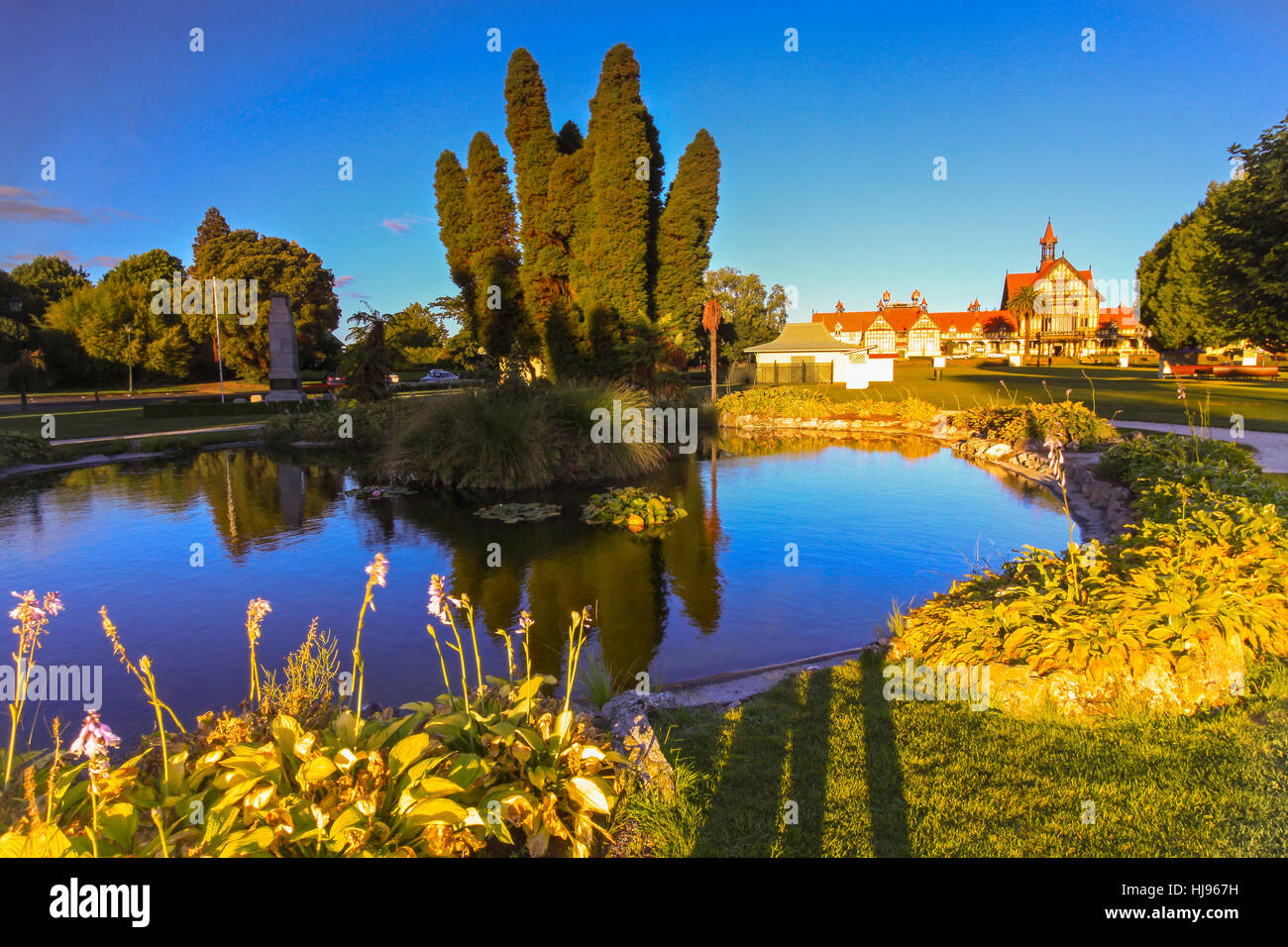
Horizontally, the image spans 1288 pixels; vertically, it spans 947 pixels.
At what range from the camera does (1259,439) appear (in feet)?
42.4

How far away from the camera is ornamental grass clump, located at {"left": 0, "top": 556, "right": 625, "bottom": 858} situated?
7.48 ft

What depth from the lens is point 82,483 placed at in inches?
512

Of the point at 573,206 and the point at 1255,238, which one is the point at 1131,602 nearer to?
the point at 1255,238

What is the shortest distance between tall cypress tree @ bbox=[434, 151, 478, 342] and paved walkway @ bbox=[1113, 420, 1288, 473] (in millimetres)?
23206

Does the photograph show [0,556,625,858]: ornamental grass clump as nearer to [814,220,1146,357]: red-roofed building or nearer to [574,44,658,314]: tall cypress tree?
[574,44,658,314]: tall cypress tree

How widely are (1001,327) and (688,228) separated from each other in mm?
62956

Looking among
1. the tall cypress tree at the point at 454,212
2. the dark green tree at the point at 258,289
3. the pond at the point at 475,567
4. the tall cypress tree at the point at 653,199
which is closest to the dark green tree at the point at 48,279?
the dark green tree at the point at 258,289

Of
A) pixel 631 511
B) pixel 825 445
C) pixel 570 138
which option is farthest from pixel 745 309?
pixel 631 511

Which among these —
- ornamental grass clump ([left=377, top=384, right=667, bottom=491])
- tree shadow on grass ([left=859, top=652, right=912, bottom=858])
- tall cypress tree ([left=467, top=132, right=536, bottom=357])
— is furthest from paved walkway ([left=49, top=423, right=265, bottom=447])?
tree shadow on grass ([left=859, top=652, right=912, bottom=858])

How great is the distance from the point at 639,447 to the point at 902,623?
9.31 m

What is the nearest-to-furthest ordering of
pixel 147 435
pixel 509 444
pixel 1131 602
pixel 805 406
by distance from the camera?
pixel 1131 602, pixel 509 444, pixel 147 435, pixel 805 406

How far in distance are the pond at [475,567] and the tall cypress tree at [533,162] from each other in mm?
15219
